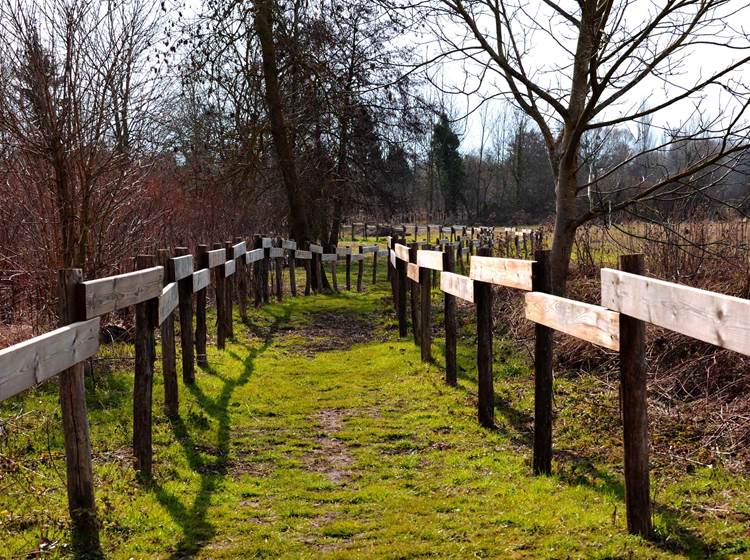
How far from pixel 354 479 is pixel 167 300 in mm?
2261

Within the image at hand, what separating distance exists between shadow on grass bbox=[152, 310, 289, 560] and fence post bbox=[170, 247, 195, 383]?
21cm

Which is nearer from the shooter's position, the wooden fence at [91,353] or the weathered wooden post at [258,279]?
the wooden fence at [91,353]

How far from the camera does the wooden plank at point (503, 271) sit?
6051 mm

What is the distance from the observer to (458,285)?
8031mm

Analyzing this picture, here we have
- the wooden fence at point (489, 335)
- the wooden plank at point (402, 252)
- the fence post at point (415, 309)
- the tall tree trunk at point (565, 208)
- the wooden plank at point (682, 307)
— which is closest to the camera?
the wooden plank at point (682, 307)

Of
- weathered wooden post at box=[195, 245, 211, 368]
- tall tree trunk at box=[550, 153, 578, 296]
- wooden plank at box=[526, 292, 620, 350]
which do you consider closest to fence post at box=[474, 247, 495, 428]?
wooden plank at box=[526, 292, 620, 350]

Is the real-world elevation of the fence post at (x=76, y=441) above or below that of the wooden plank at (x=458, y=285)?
below

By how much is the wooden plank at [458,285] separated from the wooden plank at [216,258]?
3293 mm

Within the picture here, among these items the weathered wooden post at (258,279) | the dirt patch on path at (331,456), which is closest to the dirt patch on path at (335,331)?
the weathered wooden post at (258,279)

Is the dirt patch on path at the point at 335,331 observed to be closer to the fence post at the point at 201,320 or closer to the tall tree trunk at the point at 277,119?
the fence post at the point at 201,320

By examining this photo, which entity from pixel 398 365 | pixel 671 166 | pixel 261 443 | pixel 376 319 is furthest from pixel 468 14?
pixel 376 319

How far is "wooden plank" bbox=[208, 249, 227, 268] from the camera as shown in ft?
33.7

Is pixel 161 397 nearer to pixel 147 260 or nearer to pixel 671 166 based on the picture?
→ pixel 147 260

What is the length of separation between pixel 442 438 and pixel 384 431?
660 millimetres
